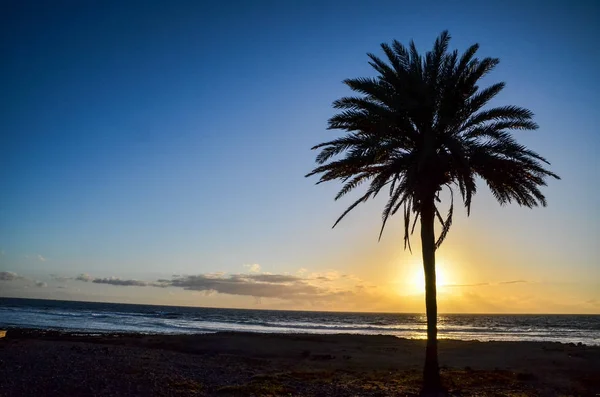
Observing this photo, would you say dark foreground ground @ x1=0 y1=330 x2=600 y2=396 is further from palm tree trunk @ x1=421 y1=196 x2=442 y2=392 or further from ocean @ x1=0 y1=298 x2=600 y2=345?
ocean @ x1=0 y1=298 x2=600 y2=345

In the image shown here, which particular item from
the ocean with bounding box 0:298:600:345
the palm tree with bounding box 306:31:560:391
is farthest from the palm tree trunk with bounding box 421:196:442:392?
the ocean with bounding box 0:298:600:345

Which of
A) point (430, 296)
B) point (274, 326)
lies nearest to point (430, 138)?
point (430, 296)

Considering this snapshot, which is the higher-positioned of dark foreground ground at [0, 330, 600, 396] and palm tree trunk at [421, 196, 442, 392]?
palm tree trunk at [421, 196, 442, 392]

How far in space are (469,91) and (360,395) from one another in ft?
35.2

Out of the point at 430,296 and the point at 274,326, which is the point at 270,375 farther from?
the point at 274,326

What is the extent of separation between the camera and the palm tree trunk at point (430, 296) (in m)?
13.8

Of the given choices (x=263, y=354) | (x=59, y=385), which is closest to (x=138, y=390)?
(x=59, y=385)

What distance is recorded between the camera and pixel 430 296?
1423cm

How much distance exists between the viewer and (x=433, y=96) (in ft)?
46.3

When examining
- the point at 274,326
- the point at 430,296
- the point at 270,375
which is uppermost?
the point at 430,296

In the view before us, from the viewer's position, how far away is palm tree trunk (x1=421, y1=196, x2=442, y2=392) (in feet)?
45.3

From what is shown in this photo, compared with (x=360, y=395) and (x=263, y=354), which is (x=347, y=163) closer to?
(x=360, y=395)

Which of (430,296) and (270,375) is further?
(270,375)

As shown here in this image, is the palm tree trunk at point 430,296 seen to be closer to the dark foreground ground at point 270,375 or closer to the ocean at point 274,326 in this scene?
the dark foreground ground at point 270,375
